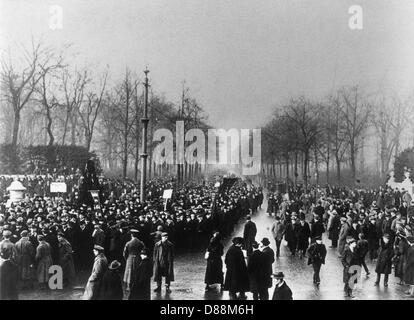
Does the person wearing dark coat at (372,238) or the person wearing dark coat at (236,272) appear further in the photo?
the person wearing dark coat at (372,238)

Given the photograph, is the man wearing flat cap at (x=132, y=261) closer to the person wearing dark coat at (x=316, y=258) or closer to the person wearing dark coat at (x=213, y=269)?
the person wearing dark coat at (x=213, y=269)

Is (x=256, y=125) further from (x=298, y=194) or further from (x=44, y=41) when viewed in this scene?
(x=298, y=194)

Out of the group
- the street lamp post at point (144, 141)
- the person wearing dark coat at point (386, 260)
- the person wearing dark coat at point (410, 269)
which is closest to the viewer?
the person wearing dark coat at point (410, 269)

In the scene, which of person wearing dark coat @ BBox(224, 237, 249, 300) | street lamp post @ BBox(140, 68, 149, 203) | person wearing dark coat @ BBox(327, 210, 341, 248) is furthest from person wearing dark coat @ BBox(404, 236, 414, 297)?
street lamp post @ BBox(140, 68, 149, 203)

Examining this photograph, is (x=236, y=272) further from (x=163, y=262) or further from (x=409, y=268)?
(x=409, y=268)

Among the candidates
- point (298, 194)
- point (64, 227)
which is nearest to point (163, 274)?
point (64, 227)

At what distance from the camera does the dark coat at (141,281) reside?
9023mm

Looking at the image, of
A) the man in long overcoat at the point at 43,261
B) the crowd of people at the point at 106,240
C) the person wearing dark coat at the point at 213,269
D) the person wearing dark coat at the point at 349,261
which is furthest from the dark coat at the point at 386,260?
the man in long overcoat at the point at 43,261

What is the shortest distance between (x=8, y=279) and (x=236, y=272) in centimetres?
479

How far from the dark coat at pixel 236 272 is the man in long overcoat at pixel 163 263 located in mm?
1471

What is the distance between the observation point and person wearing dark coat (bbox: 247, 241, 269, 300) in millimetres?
9688

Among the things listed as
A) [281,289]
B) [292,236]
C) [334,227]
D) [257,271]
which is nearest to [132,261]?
[257,271]

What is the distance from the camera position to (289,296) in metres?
8.15

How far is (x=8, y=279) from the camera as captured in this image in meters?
9.17
